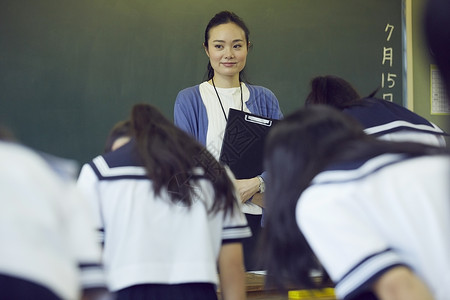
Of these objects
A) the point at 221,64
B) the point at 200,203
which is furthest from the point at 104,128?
the point at 200,203

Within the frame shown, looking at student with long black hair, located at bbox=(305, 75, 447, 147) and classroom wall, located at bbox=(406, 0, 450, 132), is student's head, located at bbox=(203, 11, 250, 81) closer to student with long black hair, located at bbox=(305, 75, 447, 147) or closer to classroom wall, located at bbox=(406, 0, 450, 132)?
student with long black hair, located at bbox=(305, 75, 447, 147)

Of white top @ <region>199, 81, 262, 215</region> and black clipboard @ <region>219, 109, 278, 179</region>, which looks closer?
black clipboard @ <region>219, 109, 278, 179</region>

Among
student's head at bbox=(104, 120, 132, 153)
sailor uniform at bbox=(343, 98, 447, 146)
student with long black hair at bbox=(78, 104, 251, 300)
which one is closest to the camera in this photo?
student with long black hair at bbox=(78, 104, 251, 300)

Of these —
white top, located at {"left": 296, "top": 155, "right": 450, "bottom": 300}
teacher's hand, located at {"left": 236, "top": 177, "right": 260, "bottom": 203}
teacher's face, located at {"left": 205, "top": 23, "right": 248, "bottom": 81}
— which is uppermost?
teacher's face, located at {"left": 205, "top": 23, "right": 248, "bottom": 81}

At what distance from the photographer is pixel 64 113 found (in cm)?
378

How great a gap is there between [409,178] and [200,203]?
0.75 m

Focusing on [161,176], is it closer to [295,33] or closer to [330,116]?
[330,116]

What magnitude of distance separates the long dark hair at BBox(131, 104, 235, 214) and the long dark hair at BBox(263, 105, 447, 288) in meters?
0.40

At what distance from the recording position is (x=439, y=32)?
A: 591 mm

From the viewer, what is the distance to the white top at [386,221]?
1.15 metres

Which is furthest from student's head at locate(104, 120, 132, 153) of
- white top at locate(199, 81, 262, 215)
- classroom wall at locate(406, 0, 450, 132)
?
classroom wall at locate(406, 0, 450, 132)

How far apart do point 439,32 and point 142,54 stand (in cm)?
345

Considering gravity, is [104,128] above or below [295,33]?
below

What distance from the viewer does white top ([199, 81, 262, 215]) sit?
2.92m
